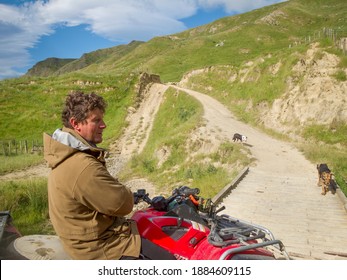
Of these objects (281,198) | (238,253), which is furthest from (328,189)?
(238,253)

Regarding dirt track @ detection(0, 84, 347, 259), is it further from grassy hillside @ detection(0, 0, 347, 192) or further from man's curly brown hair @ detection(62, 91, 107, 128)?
man's curly brown hair @ detection(62, 91, 107, 128)

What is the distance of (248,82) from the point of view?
37000 mm

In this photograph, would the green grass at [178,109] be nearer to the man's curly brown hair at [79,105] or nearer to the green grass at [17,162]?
the green grass at [17,162]

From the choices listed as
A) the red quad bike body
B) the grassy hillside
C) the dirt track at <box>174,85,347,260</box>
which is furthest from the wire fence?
the red quad bike body

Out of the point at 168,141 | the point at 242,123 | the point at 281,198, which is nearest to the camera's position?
the point at 281,198

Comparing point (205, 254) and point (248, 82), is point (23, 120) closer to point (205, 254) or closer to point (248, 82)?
point (248, 82)

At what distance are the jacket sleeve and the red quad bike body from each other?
0.86m

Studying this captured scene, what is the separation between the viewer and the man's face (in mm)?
3436

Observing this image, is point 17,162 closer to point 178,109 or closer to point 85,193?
point 178,109

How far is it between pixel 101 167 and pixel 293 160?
→ 1611cm

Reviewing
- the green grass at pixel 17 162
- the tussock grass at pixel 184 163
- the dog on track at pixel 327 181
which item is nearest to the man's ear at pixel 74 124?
the tussock grass at pixel 184 163

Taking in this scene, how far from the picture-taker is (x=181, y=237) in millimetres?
3848

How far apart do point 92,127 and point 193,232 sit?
1.80 m

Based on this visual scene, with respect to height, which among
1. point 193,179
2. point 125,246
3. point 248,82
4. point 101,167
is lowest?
point 193,179
